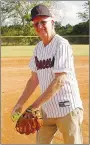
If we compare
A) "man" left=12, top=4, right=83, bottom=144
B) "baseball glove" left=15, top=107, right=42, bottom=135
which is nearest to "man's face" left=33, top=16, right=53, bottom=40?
"man" left=12, top=4, right=83, bottom=144

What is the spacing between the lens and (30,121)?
3322mm

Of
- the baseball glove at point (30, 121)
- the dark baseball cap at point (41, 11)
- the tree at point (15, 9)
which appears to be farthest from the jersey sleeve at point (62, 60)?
the tree at point (15, 9)

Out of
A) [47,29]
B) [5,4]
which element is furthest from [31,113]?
[5,4]

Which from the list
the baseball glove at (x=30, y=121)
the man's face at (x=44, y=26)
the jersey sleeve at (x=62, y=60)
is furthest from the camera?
the baseball glove at (x=30, y=121)

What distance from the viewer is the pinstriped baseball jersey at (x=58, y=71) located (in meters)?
3.01

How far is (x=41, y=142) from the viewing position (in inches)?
134

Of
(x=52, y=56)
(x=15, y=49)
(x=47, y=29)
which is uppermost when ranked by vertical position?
(x=47, y=29)

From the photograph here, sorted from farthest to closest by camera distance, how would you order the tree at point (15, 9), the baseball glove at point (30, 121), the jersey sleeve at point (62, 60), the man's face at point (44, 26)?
the tree at point (15, 9) → the baseball glove at point (30, 121) → the man's face at point (44, 26) → the jersey sleeve at point (62, 60)

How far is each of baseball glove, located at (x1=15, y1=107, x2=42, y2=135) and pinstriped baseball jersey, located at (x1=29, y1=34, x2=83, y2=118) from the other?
0.37ft

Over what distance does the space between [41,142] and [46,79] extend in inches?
26.0

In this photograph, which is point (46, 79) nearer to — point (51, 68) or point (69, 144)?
point (51, 68)

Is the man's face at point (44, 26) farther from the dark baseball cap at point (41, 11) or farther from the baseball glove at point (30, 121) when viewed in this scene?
the baseball glove at point (30, 121)

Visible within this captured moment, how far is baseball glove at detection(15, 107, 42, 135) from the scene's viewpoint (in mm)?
3273

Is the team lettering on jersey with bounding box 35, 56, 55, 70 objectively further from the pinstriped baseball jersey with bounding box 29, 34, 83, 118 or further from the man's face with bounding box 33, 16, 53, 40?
the man's face with bounding box 33, 16, 53, 40
